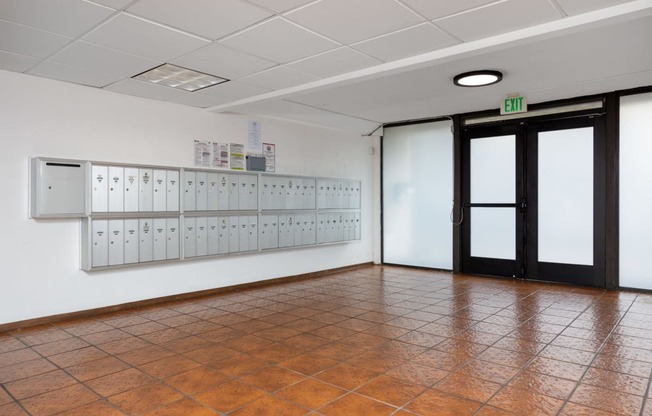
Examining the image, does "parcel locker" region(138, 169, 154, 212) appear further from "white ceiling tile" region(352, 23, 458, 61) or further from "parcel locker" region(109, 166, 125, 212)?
"white ceiling tile" region(352, 23, 458, 61)

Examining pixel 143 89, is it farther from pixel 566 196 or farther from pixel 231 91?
pixel 566 196

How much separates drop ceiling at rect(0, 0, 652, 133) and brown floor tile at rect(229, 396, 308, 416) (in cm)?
253

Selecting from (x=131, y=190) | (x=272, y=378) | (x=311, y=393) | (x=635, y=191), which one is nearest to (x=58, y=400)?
(x=272, y=378)

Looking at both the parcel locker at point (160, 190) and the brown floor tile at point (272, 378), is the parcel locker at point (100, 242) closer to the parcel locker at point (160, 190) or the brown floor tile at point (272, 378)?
the parcel locker at point (160, 190)

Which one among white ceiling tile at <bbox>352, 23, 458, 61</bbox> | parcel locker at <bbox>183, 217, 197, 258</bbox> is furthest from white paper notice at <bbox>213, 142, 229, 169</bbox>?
white ceiling tile at <bbox>352, 23, 458, 61</bbox>

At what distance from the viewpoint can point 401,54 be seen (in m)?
3.88

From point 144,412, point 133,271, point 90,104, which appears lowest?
point 144,412

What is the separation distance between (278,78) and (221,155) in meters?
1.70

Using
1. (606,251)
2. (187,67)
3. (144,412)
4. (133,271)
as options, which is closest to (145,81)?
(187,67)

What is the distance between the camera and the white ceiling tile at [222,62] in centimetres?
373

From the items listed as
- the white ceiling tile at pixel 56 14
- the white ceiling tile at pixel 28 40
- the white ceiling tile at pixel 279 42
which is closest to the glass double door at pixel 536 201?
the white ceiling tile at pixel 279 42

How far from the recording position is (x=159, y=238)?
501 centimetres

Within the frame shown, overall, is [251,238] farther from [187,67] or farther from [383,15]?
[383,15]

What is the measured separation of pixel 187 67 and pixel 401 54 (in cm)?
203
